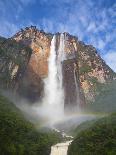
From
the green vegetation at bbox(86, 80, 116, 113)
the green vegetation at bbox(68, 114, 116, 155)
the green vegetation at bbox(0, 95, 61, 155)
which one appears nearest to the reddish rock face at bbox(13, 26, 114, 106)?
the green vegetation at bbox(86, 80, 116, 113)

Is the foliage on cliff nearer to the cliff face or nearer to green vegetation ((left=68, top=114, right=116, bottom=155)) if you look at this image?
the cliff face

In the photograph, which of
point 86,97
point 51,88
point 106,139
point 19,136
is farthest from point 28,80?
point 106,139

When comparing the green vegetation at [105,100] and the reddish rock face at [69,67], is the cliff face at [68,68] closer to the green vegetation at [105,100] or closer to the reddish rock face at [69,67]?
the reddish rock face at [69,67]

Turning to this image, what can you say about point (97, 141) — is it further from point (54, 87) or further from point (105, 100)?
point (54, 87)

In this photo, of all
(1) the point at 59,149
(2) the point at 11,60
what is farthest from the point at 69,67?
(1) the point at 59,149

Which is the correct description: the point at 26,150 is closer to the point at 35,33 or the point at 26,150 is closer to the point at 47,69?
the point at 47,69
